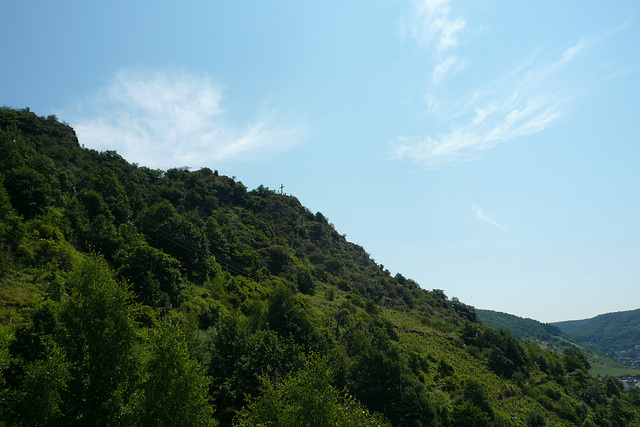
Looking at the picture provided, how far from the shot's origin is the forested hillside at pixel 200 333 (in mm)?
23609

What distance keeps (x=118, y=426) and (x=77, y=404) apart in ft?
11.6

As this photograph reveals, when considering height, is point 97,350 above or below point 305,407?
above

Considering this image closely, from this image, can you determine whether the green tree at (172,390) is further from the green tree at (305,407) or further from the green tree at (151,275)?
the green tree at (151,275)

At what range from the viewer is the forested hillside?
77.5 ft

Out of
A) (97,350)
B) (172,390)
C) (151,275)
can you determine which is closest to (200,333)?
(151,275)

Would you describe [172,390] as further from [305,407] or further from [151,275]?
[151,275]

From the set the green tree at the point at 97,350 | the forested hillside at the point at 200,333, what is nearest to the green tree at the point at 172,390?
the forested hillside at the point at 200,333

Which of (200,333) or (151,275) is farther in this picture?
(151,275)

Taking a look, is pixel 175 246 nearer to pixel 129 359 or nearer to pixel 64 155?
pixel 129 359

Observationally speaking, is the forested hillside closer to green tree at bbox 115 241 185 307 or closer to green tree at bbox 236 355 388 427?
green tree at bbox 236 355 388 427

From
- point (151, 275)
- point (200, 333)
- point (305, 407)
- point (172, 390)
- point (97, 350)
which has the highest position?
point (151, 275)

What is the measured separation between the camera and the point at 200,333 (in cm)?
4191

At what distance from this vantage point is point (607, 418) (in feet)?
237

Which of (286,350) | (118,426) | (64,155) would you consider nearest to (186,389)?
(118,426)
